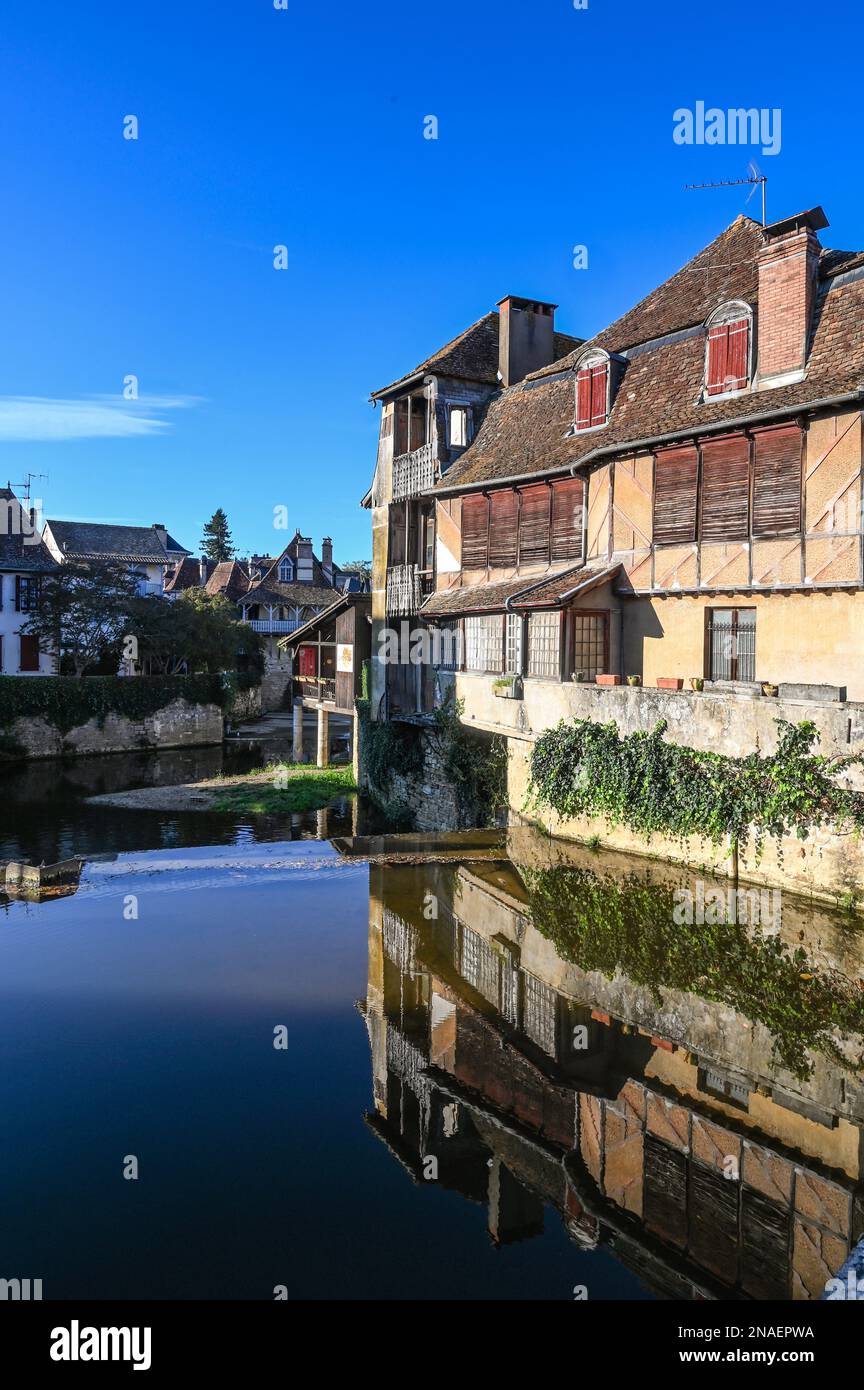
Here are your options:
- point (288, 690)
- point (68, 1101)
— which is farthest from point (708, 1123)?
point (288, 690)

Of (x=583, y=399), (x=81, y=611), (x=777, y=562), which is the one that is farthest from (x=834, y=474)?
(x=81, y=611)

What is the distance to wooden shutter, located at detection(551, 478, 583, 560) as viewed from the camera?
1931 centimetres

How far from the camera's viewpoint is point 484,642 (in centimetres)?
2027

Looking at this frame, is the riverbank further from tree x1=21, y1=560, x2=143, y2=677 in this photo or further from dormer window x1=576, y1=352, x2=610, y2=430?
dormer window x1=576, y1=352, x2=610, y2=430

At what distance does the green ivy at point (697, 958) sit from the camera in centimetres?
934

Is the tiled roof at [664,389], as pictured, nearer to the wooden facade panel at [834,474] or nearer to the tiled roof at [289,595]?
the wooden facade panel at [834,474]

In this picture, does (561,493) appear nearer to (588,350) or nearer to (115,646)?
(588,350)

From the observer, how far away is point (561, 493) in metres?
19.8

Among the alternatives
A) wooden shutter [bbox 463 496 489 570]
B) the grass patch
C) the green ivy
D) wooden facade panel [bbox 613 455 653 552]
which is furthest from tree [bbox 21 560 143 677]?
the green ivy

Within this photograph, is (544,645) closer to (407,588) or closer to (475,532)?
(475,532)

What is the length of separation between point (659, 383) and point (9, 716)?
96.8ft

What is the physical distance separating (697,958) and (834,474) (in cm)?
836

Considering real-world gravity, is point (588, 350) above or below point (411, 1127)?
above
